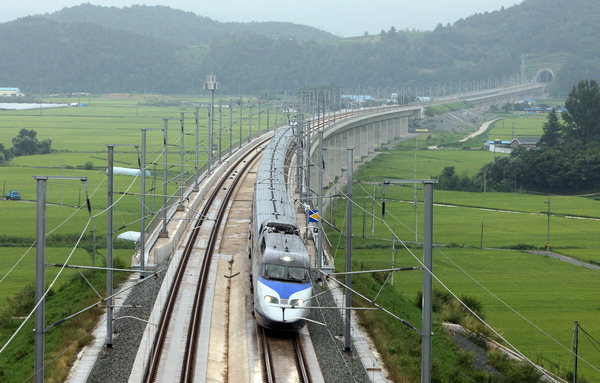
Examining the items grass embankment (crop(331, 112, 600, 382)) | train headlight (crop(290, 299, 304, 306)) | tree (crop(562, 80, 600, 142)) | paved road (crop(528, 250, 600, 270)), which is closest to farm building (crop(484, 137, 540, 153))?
tree (crop(562, 80, 600, 142))

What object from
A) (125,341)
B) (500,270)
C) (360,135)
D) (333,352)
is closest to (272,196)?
(125,341)

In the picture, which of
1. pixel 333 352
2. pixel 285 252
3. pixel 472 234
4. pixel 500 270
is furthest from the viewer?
pixel 472 234

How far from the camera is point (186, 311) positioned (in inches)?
1453

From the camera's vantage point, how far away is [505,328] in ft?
150

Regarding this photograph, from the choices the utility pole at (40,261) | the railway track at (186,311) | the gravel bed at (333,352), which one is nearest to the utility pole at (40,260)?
the utility pole at (40,261)

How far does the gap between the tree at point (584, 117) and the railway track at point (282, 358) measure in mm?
121560

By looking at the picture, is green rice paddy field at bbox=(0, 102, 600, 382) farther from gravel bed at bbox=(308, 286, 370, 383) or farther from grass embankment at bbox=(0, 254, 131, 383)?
grass embankment at bbox=(0, 254, 131, 383)

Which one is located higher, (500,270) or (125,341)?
(125,341)

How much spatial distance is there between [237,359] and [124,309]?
296 inches

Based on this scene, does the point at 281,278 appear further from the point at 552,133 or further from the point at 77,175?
the point at 552,133

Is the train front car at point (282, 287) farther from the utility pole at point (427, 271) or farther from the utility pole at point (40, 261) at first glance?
the utility pole at point (40, 261)

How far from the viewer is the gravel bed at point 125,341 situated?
96.1 feet

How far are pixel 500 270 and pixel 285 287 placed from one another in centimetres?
Result: 3322

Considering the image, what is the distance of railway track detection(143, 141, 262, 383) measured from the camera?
97.1 feet
